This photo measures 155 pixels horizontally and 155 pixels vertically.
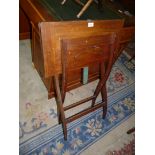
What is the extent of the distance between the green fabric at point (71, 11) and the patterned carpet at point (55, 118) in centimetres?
80

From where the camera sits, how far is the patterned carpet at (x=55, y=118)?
63.1 inches

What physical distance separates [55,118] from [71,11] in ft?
3.28

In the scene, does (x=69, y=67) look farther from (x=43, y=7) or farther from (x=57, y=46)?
(x=43, y=7)

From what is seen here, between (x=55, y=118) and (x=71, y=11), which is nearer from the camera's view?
(x=71, y=11)

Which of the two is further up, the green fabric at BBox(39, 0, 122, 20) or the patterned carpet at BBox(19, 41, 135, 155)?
the green fabric at BBox(39, 0, 122, 20)

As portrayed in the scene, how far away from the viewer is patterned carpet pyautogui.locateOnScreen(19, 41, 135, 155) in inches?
63.1

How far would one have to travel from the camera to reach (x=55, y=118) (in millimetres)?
1801

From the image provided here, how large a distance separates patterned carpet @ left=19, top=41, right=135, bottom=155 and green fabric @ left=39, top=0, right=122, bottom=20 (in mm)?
798

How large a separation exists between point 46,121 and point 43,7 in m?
1.05

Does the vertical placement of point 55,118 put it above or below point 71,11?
below

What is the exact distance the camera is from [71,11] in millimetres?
1686

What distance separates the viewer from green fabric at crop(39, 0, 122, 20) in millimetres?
1608

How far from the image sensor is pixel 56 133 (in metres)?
1.69
